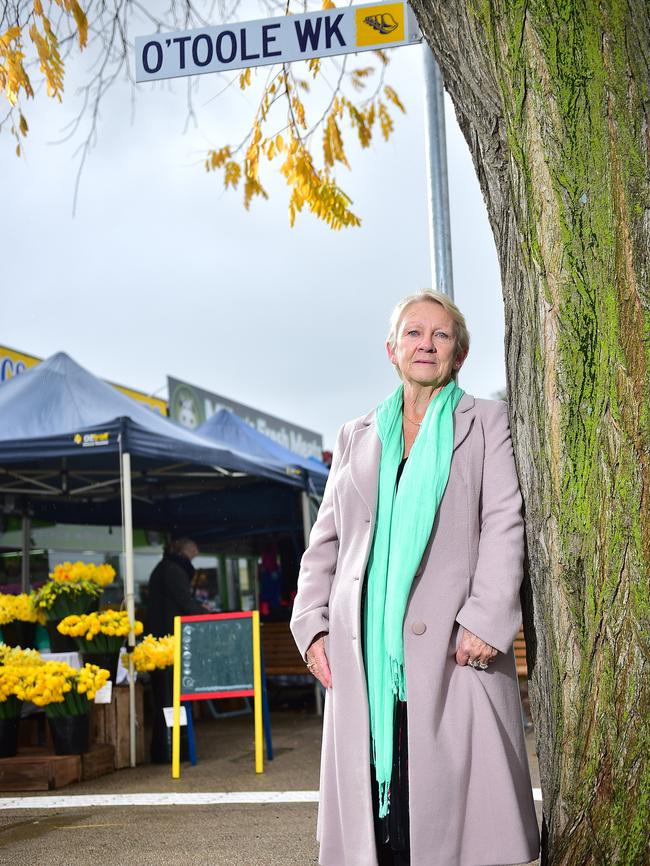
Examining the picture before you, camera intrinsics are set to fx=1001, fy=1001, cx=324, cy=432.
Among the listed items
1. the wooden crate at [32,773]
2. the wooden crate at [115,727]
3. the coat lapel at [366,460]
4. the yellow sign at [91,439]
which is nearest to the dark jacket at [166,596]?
the wooden crate at [115,727]

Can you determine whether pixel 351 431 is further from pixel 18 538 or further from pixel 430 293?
pixel 18 538

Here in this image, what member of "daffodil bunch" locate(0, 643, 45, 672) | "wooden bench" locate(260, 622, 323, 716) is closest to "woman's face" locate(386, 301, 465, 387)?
"daffodil bunch" locate(0, 643, 45, 672)

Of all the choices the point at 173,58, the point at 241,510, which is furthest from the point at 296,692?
Result: the point at 173,58

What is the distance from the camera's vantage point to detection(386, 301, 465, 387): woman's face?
9.75 ft

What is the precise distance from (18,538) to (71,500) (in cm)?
135

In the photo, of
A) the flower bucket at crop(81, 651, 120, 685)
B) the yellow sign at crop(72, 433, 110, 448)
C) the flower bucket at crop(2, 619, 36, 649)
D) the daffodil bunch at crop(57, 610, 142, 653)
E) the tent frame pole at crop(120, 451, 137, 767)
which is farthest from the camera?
the flower bucket at crop(2, 619, 36, 649)

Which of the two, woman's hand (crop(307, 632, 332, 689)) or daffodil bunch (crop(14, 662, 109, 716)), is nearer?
woman's hand (crop(307, 632, 332, 689))

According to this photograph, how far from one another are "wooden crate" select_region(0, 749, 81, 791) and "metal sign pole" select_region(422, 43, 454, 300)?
147 inches

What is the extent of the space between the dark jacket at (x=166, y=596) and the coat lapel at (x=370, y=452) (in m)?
5.19

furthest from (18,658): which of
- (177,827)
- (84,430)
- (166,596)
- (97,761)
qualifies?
(177,827)

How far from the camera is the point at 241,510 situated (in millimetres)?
11438

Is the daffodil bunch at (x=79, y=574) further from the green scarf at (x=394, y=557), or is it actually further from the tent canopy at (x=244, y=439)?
the green scarf at (x=394, y=557)

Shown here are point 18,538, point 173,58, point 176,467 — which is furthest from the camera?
point 18,538

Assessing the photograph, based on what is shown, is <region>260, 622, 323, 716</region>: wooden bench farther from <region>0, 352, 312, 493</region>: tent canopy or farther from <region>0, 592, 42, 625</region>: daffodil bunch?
<region>0, 592, 42, 625</region>: daffodil bunch
